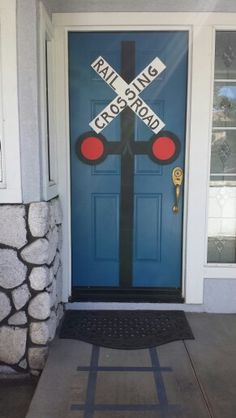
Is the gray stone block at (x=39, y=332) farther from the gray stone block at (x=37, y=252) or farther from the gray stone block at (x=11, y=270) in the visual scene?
the gray stone block at (x=37, y=252)

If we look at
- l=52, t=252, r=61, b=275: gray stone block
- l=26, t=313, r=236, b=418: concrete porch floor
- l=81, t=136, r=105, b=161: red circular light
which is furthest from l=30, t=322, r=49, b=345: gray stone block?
l=81, t=136, r=105, b=161: red circular light

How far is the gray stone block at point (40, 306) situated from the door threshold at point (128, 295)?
24.1 inches

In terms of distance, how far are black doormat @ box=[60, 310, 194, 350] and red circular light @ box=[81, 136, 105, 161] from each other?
4.18 feet

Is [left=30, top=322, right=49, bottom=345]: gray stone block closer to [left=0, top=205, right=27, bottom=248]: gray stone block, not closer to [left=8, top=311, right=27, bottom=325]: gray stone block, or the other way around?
[left=8, top=311, right=27, bottom=325]: gray stone block

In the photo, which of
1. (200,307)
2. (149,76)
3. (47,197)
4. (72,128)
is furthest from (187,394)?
(149,76)

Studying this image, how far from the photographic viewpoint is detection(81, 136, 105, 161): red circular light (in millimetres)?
2932

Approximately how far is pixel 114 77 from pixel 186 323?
77.4 inches

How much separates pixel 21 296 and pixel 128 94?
1.69 meters

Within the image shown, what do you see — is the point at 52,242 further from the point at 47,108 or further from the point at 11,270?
the point at 47,108

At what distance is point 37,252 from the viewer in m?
2.36

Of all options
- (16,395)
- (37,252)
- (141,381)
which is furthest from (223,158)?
(16,395)

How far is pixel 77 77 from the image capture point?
9.47 feet

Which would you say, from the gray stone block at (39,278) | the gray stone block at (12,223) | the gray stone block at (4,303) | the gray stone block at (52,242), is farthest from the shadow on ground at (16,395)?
the gray stone block at (12,223)

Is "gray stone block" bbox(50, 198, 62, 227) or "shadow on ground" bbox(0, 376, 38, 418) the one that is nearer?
"shadow on ground" bbox(0, 376, 38, 418)
